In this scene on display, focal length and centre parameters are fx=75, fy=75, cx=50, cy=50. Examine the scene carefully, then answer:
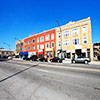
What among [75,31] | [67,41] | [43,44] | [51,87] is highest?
[75,31]

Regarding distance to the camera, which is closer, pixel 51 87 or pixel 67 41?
pixel 51 87

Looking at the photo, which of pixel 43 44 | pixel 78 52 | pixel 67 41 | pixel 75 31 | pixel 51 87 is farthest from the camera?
pixel 43 44

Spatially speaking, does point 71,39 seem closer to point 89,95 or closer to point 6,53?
point 89,95

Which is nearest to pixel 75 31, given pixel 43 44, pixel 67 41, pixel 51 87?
pixel 67 41

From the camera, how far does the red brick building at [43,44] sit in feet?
103

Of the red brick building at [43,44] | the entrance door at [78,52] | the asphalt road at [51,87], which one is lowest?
the asphalt road at [51,87]

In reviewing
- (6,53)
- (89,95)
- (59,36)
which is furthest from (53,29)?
(6,53)

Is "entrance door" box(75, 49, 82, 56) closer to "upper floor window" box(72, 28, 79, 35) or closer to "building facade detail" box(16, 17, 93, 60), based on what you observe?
"building facade detail" box(16, 17, 93, 60)

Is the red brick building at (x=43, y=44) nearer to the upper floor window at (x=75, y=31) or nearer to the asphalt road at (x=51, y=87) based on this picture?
the upper floor window at (x=75, y=31)

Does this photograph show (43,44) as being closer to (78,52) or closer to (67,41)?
(67,41)

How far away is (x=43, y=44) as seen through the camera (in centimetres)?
3491

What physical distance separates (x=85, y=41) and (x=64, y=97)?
24038 mm

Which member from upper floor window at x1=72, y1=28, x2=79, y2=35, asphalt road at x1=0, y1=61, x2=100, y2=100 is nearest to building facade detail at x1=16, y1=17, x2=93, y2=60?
upper floor window at x1=72, y1=28, x2=79, y2=35

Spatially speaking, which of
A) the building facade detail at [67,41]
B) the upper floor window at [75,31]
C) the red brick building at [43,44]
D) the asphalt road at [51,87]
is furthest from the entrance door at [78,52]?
the asphalt road at [51,87]
